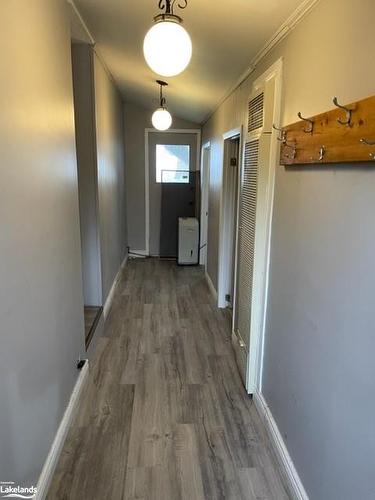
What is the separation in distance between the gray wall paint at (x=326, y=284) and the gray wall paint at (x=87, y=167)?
1.74 metres

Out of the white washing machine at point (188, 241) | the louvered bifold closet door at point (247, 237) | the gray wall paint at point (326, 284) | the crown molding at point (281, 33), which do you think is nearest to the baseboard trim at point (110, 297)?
the white washing machine at point (188, 241)

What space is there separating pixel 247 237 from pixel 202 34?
1.38 m

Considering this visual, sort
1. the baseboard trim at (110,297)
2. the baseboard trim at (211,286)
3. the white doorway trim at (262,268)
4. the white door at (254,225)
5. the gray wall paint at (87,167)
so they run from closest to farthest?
the white doorway trim at (262,268)
the white door at (254,225)
the gray wall paint at (87,167)
the baseboard trim at (110,297)
the baseboard trim at (211,286)

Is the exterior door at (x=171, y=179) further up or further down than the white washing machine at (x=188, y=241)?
further up

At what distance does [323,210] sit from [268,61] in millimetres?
1300

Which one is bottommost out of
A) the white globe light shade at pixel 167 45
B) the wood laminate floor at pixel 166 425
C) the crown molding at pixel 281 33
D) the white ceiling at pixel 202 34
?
the wood laminate floor at pixel 166 425

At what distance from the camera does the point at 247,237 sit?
271cm

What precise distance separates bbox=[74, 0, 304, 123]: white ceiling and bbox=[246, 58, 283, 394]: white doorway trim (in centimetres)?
24

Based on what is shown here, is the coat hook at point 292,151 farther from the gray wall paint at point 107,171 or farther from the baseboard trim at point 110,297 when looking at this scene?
the baseboard trim at point 110,297

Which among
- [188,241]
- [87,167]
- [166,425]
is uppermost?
[87,167]

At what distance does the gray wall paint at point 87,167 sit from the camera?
3121 mm

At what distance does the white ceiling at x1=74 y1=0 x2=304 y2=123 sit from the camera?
187 cm

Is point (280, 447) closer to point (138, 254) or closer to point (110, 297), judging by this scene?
point (110, 297)

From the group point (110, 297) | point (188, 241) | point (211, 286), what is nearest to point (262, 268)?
point (110, 297)
